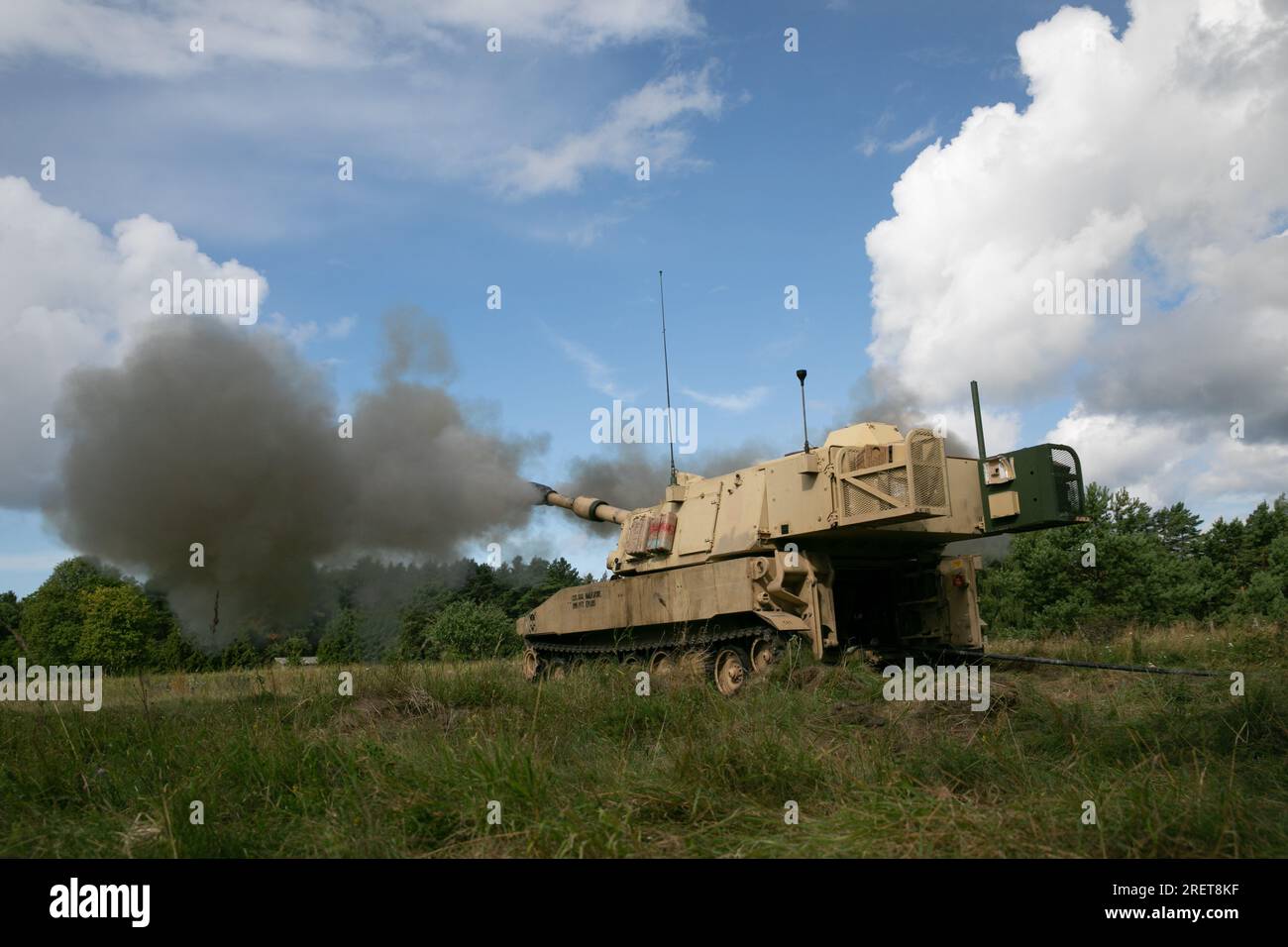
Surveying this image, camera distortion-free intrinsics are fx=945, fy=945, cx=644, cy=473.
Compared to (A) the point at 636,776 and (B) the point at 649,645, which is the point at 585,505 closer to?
(B) the point at 649,645

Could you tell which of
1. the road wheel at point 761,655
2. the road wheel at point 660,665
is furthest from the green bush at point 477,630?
the road wheel at point 761,655

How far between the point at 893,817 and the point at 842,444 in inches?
285

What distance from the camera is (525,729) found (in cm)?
654

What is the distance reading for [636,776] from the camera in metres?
4.95

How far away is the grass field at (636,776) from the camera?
4055mm

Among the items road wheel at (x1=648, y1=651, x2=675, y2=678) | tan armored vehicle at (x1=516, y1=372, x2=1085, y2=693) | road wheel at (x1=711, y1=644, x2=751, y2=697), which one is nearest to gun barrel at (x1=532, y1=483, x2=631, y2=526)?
tan armored vehicle at (x1=516, y1=372, x2=1085, y2=693)

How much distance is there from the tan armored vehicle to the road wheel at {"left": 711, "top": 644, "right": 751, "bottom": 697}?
2cm

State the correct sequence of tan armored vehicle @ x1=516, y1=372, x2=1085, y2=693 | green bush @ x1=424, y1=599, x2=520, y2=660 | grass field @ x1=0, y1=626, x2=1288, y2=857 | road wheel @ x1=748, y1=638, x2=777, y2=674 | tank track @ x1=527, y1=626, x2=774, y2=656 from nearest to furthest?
grass field @ x1=0, y1=626, x2=1288, y2=857 → tan armored vehicle @ x1=516, y1=372, x2=1085, y2=693 → road wheel @ x1=748, y1=638, x2=777, y2=674 → tank track @ x1=527, y1=626, x2=774, y2=656 → green bush @ x1=424, y1=599, x2=520, y2=660

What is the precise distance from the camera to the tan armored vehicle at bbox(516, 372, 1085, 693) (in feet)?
33.6

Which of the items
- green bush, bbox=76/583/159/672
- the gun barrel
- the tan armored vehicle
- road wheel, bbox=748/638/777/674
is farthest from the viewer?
green bush, bbox=76/583/159/672

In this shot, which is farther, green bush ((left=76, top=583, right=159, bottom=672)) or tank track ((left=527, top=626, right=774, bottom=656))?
green bush ((left=76, top=583, right=159, bottom=672))

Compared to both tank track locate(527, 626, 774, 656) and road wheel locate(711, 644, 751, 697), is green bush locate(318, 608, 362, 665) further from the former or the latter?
road wheel locate(711, 644, 751, 697)

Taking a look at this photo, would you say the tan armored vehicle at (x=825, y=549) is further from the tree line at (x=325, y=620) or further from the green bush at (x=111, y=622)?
the green bush at (x=111, y=622)

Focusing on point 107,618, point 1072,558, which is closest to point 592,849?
point 1072,558
